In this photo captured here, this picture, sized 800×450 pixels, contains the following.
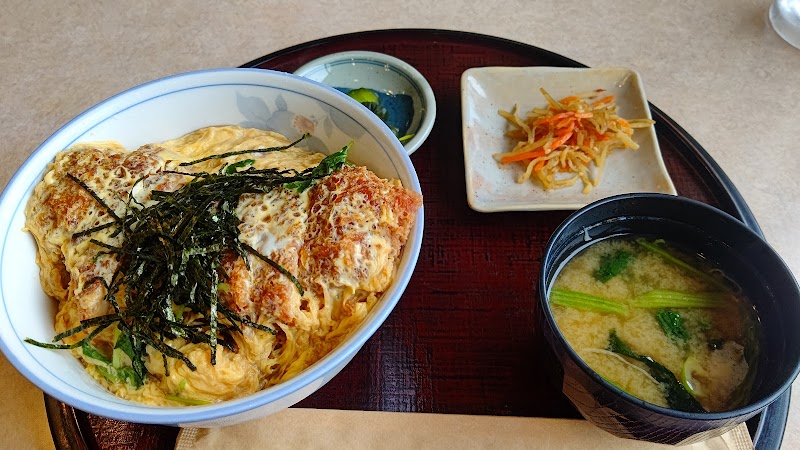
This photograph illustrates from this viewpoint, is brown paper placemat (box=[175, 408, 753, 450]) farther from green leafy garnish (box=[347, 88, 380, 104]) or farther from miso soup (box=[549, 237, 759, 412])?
green leafy garnish (box=[347, 88, 380, 104])

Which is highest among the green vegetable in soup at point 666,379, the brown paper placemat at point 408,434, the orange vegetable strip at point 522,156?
the orange vegetable strip at point 522,156

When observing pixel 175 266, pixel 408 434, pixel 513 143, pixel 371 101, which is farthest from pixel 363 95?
pixel 408 434

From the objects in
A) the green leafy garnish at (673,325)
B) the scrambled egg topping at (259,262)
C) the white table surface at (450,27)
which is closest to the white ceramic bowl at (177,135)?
the scrambled egg topping at (259,262)

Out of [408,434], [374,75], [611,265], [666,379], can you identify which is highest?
[374,75]

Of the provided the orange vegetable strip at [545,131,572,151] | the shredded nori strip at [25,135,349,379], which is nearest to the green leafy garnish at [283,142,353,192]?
the shredded nori strip at [25,135,349,379]

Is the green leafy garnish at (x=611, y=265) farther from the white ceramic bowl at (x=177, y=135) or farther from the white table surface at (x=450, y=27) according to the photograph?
the white table surface at (x=450, y=27)

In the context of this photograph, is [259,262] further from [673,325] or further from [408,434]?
[673,325]
